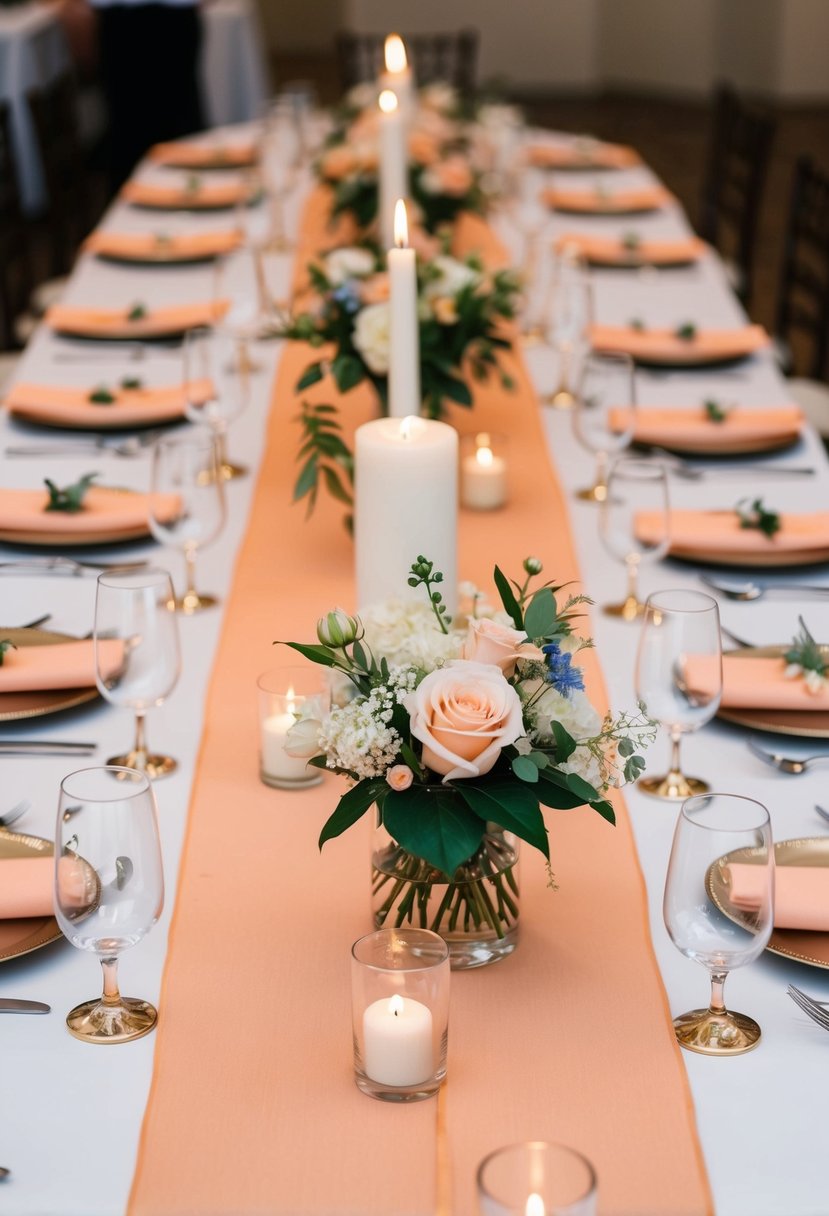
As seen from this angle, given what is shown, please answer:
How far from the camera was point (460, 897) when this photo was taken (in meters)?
1.29

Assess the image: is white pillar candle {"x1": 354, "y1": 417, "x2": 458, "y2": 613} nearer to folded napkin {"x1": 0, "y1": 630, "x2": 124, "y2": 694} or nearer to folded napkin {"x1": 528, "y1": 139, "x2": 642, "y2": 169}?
folded napkin {"x1": 0, "y1": 630, "x2": 124, "y2": 694}

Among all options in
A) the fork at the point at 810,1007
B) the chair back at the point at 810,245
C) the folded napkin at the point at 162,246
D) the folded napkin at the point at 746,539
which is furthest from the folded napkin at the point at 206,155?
the fork at the point at 810,1007

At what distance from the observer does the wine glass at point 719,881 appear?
3.67 feet

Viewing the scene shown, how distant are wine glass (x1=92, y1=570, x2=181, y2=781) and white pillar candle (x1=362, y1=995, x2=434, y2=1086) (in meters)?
0.55

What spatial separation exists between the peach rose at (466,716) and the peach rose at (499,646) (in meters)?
0.04

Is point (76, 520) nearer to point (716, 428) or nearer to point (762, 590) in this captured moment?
point (762, 590)

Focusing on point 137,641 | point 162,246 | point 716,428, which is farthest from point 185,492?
point 162,246

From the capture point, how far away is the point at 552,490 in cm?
249

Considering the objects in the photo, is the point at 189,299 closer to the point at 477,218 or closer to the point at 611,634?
the point at 477,218

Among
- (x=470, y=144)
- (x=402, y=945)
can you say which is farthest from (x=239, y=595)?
(x=470, y=144)

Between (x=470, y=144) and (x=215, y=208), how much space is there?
0.80 meters

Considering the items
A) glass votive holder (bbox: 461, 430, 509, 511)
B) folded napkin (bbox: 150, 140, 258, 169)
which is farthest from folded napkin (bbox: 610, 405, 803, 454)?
folded napkin (bbox: 150, 140, 258, 169)

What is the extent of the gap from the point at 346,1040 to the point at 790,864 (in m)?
0.44

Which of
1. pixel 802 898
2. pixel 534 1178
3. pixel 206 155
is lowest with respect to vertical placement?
pixel 206 155
